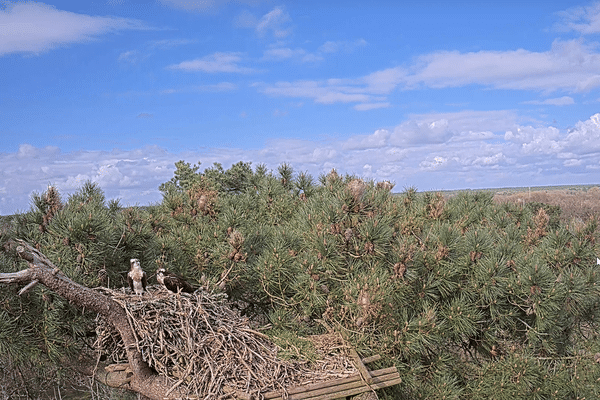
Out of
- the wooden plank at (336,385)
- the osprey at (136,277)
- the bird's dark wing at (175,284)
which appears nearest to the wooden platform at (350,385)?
the wooden plank at (336,385)

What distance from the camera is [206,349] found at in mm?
5020

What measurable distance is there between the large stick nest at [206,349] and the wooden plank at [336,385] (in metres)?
0.07

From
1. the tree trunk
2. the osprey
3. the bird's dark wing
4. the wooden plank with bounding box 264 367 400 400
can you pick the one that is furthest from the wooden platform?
the osprey

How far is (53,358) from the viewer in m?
5.73

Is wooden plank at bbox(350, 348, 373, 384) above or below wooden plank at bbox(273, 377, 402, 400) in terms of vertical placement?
above

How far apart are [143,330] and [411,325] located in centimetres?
289

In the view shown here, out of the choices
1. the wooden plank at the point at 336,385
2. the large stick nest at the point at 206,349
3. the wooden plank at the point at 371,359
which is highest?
the large stick nest at the point at 206,349

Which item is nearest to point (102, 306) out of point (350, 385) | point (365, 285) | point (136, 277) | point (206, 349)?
point (136, 277)

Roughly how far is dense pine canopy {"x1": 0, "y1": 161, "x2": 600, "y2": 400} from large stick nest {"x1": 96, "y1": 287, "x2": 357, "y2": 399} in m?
0.52

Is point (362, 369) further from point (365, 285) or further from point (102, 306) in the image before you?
point (102, 306)

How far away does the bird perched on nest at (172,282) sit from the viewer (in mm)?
5302

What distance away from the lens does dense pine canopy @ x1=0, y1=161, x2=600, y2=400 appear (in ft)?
19.1

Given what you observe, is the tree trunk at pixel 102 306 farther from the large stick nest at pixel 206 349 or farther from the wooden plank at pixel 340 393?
the wooden plank at pixel 340 393

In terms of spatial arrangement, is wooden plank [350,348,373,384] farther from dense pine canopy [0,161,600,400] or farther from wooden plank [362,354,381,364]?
dense pine canopy [0,161,600,400]
